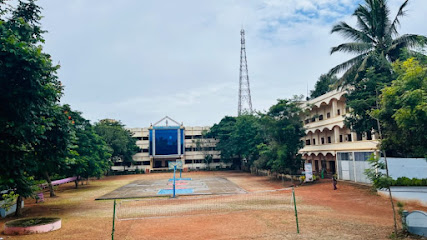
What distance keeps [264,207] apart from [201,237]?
6962 millimetres

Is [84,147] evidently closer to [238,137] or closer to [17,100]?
[17,100]

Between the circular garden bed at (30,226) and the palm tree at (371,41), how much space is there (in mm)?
22502

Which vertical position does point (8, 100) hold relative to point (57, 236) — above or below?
above

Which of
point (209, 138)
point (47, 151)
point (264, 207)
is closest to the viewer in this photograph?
point (47, 151)

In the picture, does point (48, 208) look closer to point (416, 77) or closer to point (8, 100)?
point (8, 100)

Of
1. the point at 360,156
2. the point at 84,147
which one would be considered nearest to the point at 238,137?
the point at 360,156

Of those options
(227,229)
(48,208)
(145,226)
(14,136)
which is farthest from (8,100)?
(48,208)

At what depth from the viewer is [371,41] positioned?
934 inches

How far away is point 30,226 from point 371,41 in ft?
85.5

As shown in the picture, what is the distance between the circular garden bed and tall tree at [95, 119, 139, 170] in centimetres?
3539

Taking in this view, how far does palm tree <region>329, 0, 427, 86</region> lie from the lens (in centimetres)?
2184

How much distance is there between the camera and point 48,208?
19.5 meters

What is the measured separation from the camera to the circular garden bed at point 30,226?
1240 cm

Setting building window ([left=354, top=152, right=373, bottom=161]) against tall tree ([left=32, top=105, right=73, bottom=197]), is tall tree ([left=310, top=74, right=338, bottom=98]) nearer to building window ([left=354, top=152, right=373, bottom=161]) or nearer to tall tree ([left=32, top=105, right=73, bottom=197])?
building window ([left=354, top=152, right=373, bottom=161])
